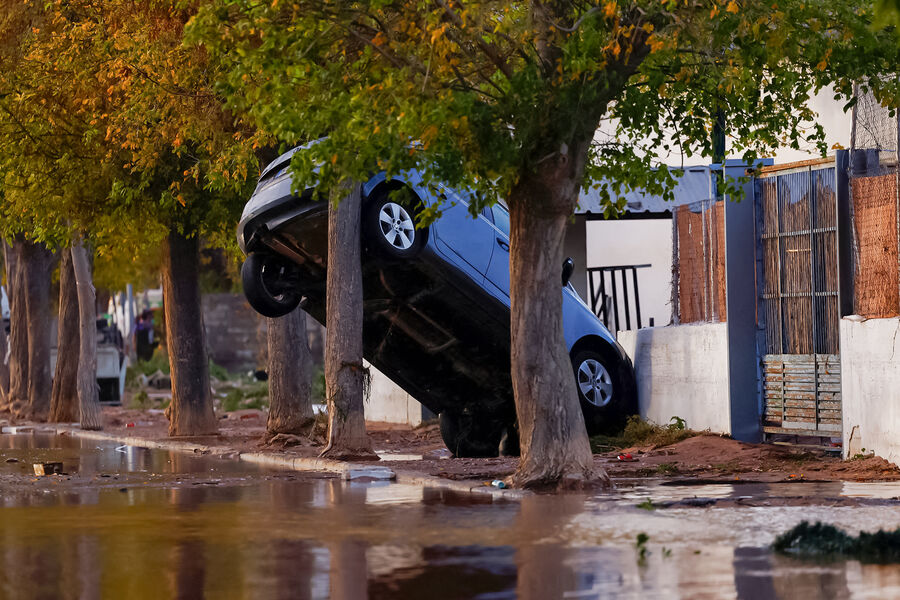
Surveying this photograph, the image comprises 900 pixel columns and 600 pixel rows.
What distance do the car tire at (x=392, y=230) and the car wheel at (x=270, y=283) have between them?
146 centimetres

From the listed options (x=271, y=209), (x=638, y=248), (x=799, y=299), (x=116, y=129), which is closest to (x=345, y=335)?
(x=271, y=209)

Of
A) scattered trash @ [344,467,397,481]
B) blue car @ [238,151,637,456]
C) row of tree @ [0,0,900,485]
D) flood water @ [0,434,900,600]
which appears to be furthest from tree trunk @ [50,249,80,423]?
row of tree @ [0,0,900,485]

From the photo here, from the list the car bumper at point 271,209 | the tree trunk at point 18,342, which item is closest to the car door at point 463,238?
the car bumper at point 271,209

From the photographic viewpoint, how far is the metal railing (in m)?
26.8

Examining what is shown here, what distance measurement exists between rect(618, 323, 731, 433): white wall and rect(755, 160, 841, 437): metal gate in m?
0.60

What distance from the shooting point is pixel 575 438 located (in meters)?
13.9

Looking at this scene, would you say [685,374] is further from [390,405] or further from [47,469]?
[390,405]

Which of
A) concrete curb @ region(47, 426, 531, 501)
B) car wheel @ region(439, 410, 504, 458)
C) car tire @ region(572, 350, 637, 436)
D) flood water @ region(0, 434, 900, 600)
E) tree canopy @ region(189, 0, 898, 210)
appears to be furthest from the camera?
car wheel @ region(439, 410, 504, 458)

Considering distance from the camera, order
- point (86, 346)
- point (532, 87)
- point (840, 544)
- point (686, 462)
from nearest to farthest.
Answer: point (840, 544)
point (532, 87)
point (686, 462)
point (86, 346)

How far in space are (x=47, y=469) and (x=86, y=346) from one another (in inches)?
441

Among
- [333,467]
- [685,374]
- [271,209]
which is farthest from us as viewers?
[685,374]

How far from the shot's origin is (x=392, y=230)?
56.6 ft

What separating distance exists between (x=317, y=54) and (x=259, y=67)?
0.71 m

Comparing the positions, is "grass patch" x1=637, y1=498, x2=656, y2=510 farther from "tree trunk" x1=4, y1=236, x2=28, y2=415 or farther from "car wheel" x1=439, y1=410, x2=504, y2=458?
"tree trunk" x1=4, y1=236, x2=28, y2=415
